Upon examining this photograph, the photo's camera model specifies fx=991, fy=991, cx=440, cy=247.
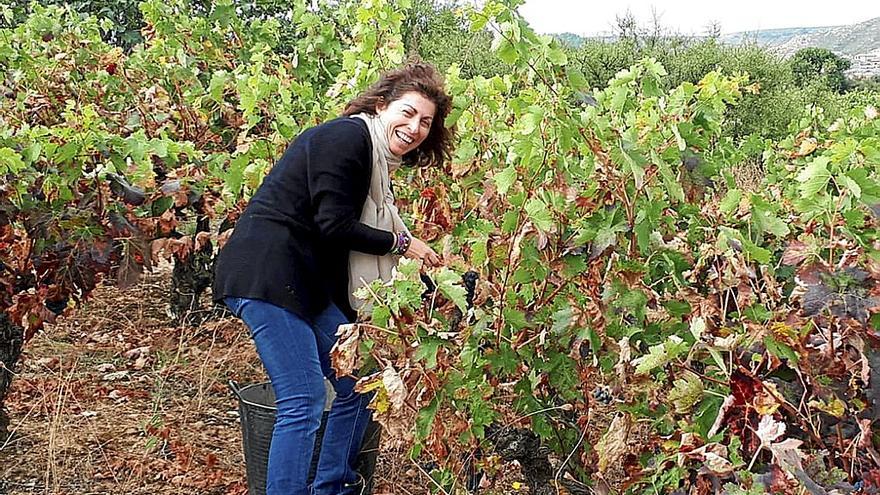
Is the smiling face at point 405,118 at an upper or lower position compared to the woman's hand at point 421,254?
upper

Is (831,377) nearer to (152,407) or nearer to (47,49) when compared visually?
(152,407)

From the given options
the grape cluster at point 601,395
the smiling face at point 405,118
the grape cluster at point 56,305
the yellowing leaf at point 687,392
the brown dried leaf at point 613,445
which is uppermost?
the smiling face at point 405,118

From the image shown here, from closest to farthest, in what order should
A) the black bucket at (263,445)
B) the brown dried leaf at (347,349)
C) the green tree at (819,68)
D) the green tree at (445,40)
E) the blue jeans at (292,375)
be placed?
the brown dried leaf at (347,349)
the blue jeans at (292,375)
the black bucket at (263,445)
the green tree at (445,40)
the green tree at (819,68)

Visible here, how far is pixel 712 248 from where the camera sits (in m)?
2.17

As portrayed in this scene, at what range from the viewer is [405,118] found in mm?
2844

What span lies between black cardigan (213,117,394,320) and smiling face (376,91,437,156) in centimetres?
10

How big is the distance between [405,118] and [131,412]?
8.06ft

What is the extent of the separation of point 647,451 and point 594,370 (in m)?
0.30

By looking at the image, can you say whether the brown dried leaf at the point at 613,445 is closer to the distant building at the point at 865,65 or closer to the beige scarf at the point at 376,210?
the beige scarf at the point at 376,210

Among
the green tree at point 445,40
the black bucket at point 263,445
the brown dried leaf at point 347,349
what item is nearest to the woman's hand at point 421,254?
the brown dried leaf at point 347,349

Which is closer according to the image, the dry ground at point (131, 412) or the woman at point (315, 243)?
the woman at point (315, 243)

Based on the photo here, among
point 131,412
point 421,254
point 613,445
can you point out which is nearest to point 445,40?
point 131,412

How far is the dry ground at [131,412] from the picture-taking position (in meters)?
3.80

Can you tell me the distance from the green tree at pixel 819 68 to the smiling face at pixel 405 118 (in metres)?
13.6
